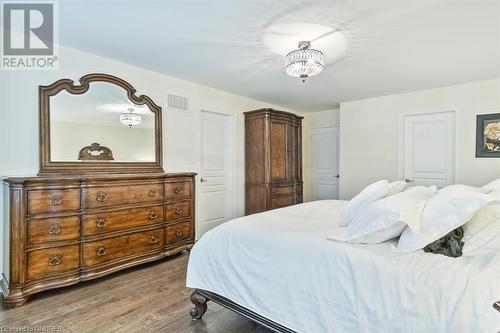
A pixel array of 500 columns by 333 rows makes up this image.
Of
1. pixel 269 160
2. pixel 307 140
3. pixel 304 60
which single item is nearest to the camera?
pixel 304 60

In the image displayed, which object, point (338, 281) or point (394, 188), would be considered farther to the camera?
point (394, 188)

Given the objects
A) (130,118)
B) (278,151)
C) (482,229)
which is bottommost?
(482,229)

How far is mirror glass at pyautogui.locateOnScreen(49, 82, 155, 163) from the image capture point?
2727 mm

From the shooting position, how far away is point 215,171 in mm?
4332

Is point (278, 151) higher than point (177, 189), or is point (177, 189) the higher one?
point (278, 151)

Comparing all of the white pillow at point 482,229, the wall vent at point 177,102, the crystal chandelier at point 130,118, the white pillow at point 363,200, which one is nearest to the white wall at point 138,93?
the wall vent at point 177,102

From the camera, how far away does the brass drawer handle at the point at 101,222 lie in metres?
2.57

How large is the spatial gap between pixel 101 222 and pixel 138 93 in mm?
1637

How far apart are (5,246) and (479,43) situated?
480 centimetres

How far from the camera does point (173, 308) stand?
216 centimetres

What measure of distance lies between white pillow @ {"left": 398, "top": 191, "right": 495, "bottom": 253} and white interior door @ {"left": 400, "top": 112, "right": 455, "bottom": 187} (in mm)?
3352

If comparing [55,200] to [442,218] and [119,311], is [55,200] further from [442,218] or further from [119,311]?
[442,218]

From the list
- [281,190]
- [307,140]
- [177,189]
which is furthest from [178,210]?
[307,140]

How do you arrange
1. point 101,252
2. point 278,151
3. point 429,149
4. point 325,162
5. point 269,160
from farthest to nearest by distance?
1. point 325,162
2. point 278,151
3. point 269,160
4. point 429,149
5. point 101,252
